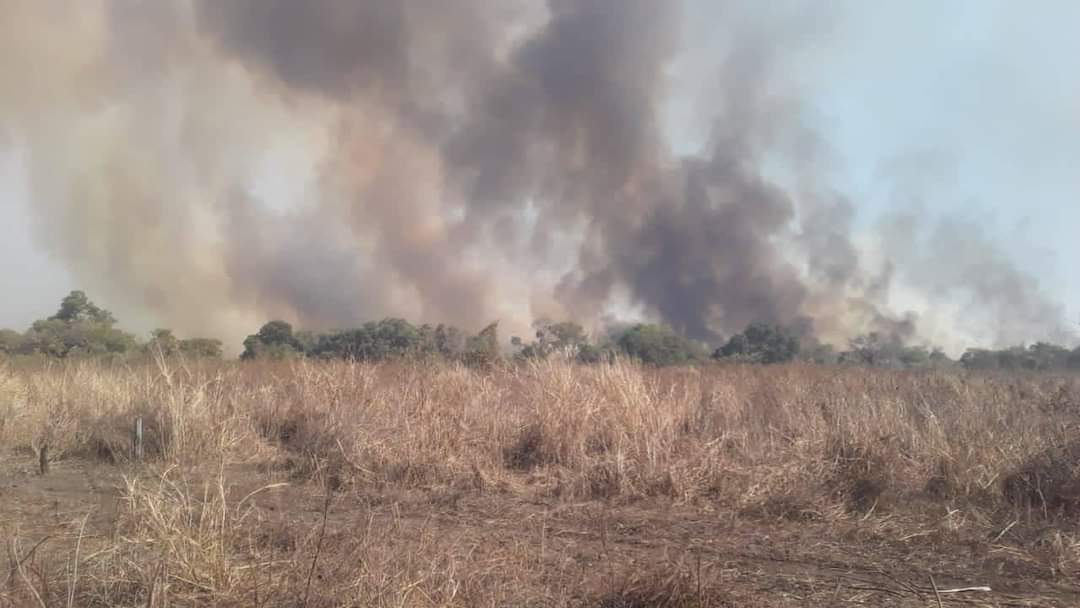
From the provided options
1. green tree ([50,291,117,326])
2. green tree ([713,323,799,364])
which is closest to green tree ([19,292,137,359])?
green tree ([50,291,117,326])

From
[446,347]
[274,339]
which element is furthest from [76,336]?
[446,347]

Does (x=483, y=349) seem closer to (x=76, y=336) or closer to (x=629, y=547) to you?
(x=629, y=547)

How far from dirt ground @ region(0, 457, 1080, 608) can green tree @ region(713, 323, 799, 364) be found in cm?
1746

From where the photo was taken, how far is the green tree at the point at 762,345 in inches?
901

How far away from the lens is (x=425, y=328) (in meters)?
21.9

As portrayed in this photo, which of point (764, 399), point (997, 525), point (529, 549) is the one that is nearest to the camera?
point (529, 549)

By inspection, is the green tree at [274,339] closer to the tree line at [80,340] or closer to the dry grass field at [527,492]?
the tree line at [80,340]

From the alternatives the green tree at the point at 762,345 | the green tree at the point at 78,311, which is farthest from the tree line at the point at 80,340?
the green tree at the point at 762,345

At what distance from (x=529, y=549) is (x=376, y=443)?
299 centimetres

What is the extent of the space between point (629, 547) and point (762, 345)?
20.6 m

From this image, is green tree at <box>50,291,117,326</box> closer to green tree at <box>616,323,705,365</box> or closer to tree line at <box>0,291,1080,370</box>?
tree line at <box>0,291,1080,370</box>

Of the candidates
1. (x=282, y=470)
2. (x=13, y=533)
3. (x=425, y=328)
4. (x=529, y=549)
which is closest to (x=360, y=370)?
(x=282, y=470)

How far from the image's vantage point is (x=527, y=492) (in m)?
6.37

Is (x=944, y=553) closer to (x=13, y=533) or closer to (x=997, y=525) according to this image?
(x=997, y=525)
